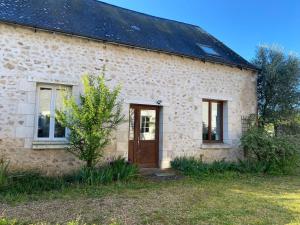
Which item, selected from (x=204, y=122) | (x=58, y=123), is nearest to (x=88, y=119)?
(x=58, y=123)

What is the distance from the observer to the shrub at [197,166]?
27.4ft

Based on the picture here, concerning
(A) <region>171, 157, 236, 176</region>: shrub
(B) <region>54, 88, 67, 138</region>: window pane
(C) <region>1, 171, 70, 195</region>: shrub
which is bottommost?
(C) <region>1, 171, 70, 195</region>: shrub

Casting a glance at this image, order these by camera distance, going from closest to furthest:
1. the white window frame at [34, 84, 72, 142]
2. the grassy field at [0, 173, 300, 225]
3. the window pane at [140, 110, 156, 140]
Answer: the grassy field at [0, 173, 300, 225] → the white window frame at [34, 84, 72, 142] → the window pane at [140, 110, 156, 140]

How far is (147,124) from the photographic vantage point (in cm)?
898

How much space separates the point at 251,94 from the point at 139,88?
5006 millimetres

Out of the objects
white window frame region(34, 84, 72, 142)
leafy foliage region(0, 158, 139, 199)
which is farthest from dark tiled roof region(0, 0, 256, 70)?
leafy foliage region(0, 158, 139, 199)

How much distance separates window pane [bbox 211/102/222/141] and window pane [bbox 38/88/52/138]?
5.87 meters

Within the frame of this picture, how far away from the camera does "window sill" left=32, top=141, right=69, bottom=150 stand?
687cm

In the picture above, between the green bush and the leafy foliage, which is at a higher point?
the green bush

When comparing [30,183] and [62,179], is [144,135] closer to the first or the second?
[62,179]

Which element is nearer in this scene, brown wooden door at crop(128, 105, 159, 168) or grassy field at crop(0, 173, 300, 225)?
grassy field at crop(0, 173, 300, 225)

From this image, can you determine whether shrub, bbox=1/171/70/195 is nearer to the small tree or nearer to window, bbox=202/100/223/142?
the small tree

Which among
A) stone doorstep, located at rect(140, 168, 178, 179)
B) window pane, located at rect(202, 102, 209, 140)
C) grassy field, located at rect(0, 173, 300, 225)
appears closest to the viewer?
grassy field, located at rect(0, 173, 300, 225)

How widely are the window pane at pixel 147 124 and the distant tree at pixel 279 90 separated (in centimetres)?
494
